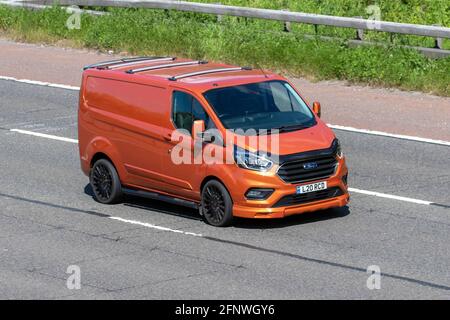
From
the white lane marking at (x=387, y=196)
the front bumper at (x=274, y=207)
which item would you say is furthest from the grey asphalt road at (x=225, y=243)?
the front bumper at (x=274, y=207)

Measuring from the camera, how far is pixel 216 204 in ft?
53.2

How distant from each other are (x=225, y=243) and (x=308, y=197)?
1.31 m

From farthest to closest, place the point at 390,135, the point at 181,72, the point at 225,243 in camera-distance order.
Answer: the point at 390,135 → the point at 181,72 → the point at 225,243

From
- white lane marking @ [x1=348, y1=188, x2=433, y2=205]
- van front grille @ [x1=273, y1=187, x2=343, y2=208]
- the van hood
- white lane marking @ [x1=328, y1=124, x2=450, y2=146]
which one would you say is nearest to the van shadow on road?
van front grille @ [x1=273, y1=187, x2=343, y2=208]

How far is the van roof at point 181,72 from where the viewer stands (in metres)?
17.0

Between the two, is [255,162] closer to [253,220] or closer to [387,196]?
[253,220]

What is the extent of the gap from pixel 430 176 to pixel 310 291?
5.85 metres

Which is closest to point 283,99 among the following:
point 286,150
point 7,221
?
point 286,150

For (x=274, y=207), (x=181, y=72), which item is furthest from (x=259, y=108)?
(x=274, y=207)

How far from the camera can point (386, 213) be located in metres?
16.8

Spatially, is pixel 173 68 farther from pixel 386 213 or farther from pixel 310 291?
pixel 310 291

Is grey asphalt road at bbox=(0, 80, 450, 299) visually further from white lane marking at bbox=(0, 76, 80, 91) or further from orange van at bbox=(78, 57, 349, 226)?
white lane marking at bbox=(0, 76, 80, 91)

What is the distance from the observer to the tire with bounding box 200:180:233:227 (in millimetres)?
16031
